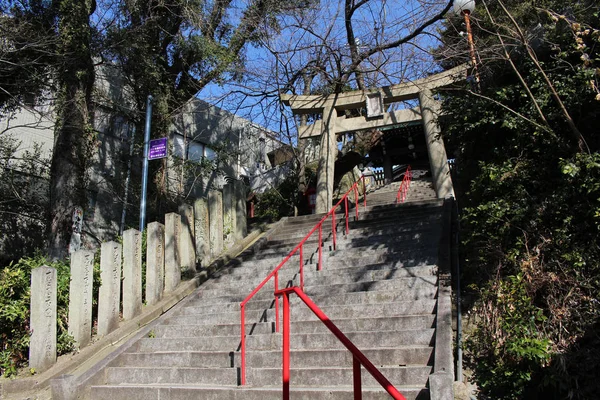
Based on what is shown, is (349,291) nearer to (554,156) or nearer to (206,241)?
(554,156)

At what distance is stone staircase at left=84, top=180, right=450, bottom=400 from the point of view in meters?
4.68

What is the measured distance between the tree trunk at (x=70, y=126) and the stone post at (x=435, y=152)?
804 centimetres

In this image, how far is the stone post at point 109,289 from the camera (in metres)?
6.67

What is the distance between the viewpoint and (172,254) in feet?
26.5

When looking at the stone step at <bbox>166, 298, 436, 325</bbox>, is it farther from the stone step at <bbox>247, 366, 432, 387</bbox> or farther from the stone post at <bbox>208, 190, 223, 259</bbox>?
the stone post at <bbox>208, 190, 223, 259</bbox>

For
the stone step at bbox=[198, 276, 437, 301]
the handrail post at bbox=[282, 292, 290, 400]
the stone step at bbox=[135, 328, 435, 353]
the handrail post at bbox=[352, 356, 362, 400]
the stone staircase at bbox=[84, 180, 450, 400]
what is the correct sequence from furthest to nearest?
1. the stone step at bbox=[198, 276, 437, 301]
2. the stone step at bbox=[135, 328, 435, 353]
3. the stone staircase at bbox=[84, 180, 450, 400]
4. the handrail post at bbox=[282, 292, 290, 400]
5. the handrail post at bbox=[352, 356, 362, 400]

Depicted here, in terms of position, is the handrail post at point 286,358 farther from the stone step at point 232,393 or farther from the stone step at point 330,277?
the stone step at point 330,277

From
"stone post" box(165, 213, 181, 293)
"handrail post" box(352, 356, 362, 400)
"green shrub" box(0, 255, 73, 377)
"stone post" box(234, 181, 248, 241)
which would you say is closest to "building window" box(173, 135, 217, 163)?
"stone post" box(234, 181, 248, 241)

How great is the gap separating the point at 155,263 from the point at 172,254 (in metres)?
0.46

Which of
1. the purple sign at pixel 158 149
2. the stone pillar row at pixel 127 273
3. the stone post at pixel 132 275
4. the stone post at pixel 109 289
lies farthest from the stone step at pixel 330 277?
the purple sign at pixel 158 149

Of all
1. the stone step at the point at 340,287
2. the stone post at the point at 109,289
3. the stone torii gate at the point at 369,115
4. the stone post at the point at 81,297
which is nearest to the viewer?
the stone step at the point at 340,287

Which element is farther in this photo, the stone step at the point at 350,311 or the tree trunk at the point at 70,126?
the tree trunk at the point at 70,126

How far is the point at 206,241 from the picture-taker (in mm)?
9289

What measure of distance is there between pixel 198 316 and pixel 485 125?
16.5ft
